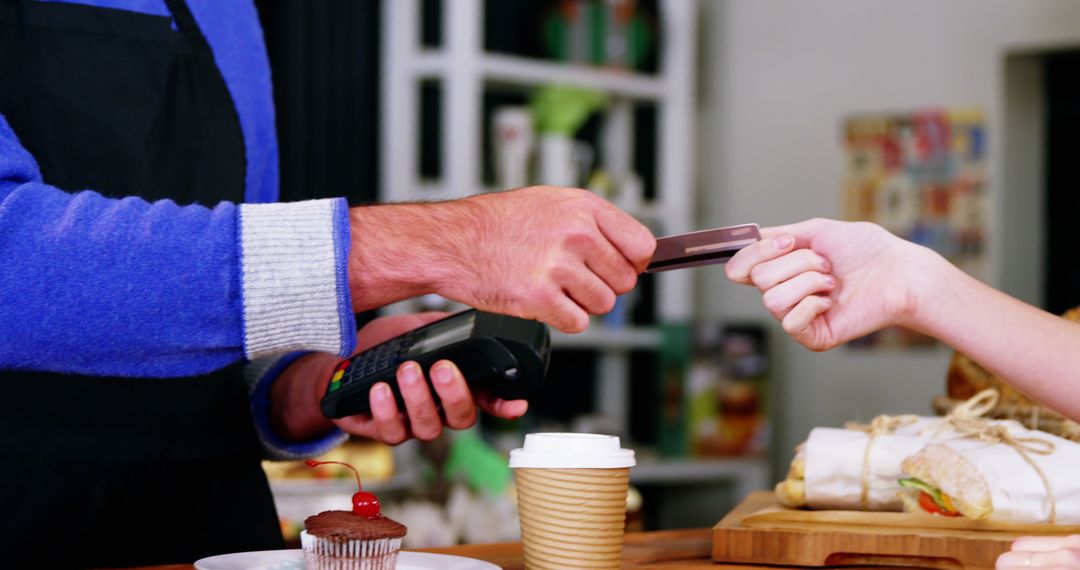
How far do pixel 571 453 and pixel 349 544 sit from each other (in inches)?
7.7

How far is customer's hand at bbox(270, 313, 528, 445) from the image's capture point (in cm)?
116

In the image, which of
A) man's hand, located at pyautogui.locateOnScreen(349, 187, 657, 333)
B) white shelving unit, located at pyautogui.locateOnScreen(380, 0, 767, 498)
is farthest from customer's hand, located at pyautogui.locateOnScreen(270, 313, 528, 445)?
white shelving unit, located at pyautogui.locateOnScreen(380, 0, 767, 498)

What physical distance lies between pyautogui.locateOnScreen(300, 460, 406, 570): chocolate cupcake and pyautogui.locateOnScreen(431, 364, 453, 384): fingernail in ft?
0.51

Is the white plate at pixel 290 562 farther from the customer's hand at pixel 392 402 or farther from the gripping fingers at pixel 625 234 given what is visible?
the gripping fingers at pixel 625 234

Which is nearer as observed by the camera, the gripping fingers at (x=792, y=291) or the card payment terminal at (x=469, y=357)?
the card payment terminal at (x=469, y=357)

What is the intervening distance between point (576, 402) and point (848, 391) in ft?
2.96

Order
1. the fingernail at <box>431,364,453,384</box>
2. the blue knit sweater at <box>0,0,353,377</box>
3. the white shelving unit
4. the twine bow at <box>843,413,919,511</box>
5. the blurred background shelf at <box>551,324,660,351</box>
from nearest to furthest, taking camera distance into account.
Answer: the blue knit sweater at <box>0,0,353,377</box> < the fingernail at <box>431,364,453,384</box> < the twine bow at <box>843,413,919,511</box> < the white shelving unit < the blurred background shelf at <box>551,324,660,351</box>

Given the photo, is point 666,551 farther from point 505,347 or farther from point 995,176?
point 995,176

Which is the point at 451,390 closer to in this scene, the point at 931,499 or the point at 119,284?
the point at 119,284

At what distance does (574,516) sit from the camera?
106 cm

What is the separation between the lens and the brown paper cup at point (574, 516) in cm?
107

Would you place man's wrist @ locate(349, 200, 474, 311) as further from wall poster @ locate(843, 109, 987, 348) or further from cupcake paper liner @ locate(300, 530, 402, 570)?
wall poster @ locate(843, 109, 987, 348)

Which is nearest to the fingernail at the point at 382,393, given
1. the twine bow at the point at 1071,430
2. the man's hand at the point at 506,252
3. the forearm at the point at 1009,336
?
the man's hand at the point at 506,252

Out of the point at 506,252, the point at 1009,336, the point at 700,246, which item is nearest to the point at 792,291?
the point at 700,246
